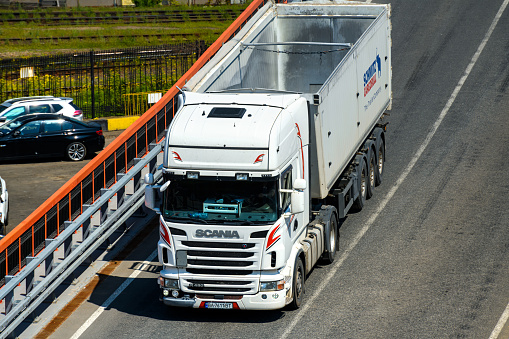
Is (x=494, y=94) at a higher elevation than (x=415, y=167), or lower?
higher

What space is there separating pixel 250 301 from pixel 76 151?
12715 millimetres

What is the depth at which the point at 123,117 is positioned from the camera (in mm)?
28359

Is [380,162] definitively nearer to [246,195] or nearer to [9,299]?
[246,195]

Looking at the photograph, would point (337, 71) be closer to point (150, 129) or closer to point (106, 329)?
point (150, 129)

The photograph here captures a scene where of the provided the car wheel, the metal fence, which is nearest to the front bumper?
the car wheel

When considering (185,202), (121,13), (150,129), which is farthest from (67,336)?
(121,13)

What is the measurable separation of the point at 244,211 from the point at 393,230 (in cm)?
531

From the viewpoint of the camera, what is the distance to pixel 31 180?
2230cm

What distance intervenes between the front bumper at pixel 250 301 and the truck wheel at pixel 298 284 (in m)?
0.43

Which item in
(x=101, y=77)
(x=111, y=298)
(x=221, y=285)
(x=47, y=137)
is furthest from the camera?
(x=101, y=77)

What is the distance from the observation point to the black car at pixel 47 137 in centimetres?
2384

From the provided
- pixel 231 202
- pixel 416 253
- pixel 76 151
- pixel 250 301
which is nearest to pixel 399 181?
pixel 416 253

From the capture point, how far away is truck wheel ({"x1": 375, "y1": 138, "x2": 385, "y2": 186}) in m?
19.5

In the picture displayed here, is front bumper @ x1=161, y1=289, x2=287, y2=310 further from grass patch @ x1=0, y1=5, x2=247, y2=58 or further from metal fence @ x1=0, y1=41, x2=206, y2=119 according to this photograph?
grass patch @ x1=0, y1=5, x2=247, y2=58
